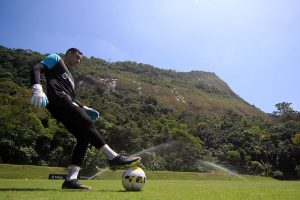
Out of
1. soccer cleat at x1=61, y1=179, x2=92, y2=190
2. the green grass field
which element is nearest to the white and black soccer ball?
the green grass field

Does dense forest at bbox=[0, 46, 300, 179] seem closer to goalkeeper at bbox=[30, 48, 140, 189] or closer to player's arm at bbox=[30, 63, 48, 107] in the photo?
goalkeeper at bbox=[30, 48, 140, 189]

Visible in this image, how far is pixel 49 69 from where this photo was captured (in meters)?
6.49

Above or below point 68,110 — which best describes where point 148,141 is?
below

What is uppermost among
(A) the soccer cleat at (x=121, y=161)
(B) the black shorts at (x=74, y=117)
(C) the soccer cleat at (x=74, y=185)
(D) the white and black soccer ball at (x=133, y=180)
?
(B) the black shorts at (x=74, y=117)

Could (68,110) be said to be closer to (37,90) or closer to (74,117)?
(74,117)

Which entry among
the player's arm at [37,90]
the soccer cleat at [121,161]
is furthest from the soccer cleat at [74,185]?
the player's arm at [37,90]

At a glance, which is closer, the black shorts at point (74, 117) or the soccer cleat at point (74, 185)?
the black shorts at point (74, 117)

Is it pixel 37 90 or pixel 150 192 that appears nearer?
pixel 37 90

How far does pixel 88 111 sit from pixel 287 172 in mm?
68230

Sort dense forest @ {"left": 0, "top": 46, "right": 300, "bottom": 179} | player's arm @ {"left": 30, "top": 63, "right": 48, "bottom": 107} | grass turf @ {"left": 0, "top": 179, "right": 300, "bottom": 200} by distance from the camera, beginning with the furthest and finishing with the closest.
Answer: dense forest @ {"left": 0, "top": 46, "right": 300, "bottom": 179}
player's arm @ {"left": 30, "top": 63, "right": 48, "bottom": 107}
grass turf @ {"left": 0, "top": 179, "right": 300, "bottom": 200}

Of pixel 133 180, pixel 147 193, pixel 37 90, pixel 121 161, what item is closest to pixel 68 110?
pixel 37 90

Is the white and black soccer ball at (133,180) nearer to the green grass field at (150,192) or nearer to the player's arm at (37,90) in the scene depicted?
the green grass field at (150,192)

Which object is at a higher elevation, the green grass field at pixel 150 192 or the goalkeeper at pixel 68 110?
the goalkeeper at pixel 68 110

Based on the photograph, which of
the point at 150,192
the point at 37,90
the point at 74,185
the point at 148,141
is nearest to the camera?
the point at 37,90
